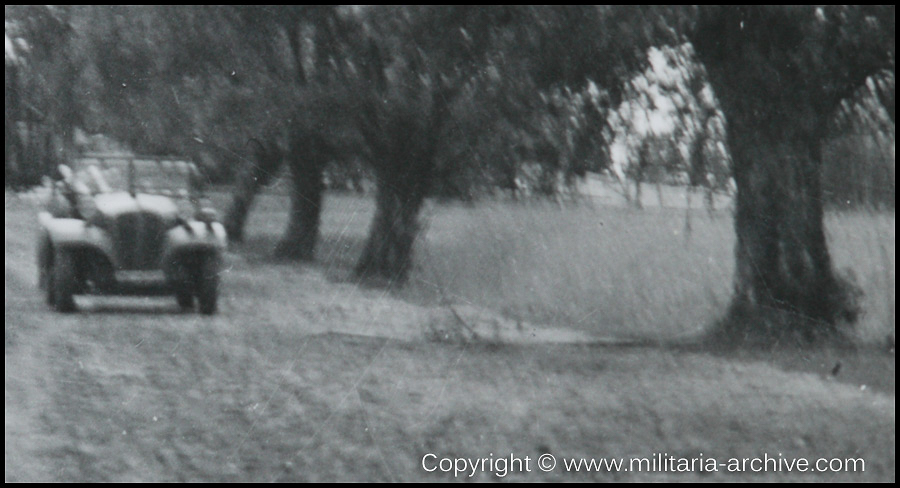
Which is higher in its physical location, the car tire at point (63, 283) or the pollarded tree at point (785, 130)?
the pollarded tree at point (785, 130)

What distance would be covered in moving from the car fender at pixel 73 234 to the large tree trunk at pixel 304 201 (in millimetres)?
580

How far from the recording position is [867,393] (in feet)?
9.41

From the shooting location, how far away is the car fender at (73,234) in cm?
259

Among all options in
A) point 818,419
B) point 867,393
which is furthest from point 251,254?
point 867,393

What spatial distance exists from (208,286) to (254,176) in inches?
16.6

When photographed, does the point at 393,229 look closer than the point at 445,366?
Yes

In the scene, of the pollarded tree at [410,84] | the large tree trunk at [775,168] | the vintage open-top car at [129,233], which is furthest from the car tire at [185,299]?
the large tree trunk at [775,168]

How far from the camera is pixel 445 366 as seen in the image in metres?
2.77

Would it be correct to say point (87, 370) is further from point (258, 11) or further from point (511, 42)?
point (511, 42)

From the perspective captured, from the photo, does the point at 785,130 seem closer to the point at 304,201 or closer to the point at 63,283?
the point at 304,201

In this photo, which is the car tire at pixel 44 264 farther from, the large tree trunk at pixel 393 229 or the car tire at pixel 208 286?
the large tree trunk at pixel 393 229

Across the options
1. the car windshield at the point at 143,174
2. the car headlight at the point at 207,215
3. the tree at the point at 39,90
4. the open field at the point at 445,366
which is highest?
the tree at the point at 39,90

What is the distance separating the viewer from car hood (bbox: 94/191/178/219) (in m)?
2.57

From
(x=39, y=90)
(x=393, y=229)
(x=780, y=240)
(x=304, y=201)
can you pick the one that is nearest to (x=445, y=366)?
(x=393, y=229)
